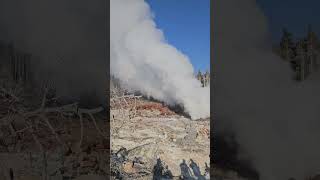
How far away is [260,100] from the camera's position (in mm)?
3680

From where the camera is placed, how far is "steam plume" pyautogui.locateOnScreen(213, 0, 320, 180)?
11.8 ft

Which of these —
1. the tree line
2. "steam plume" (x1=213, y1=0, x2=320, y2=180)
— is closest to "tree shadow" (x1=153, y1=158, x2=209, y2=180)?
"steam plume" (x1=213, y1=0, x2=320, y2=180)

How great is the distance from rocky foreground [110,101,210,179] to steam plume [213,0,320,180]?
53 centimetres

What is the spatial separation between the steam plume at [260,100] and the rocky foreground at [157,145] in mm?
529

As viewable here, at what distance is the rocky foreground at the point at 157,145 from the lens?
4.17m

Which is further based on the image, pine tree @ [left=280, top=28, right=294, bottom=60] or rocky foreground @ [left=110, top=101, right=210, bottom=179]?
rocky foreground @ [left=110, top=101, right=210, bottom=179]

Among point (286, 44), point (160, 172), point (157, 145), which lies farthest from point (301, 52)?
point (160, 172)

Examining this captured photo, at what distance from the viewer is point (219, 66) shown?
3766 mm

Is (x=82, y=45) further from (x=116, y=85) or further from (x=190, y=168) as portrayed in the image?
(x=190, y=168)

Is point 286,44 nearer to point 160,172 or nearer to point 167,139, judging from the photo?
point 167,139

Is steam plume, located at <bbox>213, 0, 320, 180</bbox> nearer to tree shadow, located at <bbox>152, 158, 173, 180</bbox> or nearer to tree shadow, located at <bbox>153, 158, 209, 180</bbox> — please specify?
tree shadow, located at <bbox>153, 158, 209, 180</bbox>

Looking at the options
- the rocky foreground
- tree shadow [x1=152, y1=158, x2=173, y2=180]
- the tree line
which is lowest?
tree shadow [x1=152, y1=158, x2=173, y2=180]

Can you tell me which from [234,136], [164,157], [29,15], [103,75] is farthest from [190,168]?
[29,15]

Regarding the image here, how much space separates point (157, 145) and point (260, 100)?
1.24 meters
